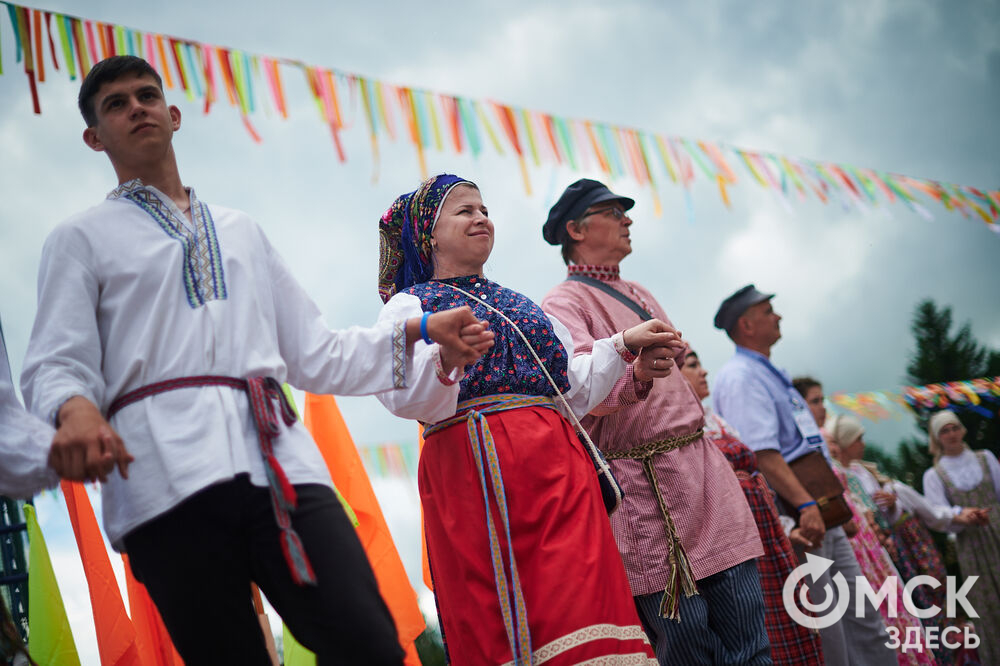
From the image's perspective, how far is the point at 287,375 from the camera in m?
2.02

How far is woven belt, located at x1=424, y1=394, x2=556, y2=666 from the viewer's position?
2.29m

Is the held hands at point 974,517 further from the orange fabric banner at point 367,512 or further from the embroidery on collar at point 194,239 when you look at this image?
the embroidery on collar at point 194,239

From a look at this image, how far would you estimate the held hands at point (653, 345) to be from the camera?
9.01ft

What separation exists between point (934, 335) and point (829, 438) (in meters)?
12.7

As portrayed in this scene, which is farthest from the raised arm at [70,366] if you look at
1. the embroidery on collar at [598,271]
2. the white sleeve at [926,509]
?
the white sleeve at [926,509]

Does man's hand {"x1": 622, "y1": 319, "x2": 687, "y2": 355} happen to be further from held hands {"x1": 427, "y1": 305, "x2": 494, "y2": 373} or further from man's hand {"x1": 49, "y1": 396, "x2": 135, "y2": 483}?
man's hand {"x1": 49, "y1": 396, "x2": 135, "y2": 483}

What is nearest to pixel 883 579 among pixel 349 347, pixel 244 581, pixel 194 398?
pixel 349 347

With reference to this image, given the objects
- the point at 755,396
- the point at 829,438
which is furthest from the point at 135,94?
the point at 829,438

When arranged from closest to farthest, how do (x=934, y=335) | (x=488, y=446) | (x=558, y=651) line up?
(x=558, y=651)
(x=488, y=446)
(x=934, y=335)

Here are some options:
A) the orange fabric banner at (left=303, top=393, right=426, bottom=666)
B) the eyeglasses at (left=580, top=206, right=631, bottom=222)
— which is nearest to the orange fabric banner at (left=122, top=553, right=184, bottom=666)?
the orange fabric banner at (left=303, top=393, right=426, bottom=666)

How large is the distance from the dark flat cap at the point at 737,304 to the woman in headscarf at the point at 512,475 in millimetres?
2382

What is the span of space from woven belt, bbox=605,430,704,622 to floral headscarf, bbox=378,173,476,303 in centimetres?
94

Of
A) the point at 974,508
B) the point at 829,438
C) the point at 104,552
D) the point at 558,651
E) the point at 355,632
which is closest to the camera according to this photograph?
the point at 355,632

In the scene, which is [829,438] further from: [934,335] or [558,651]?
[934,335]
